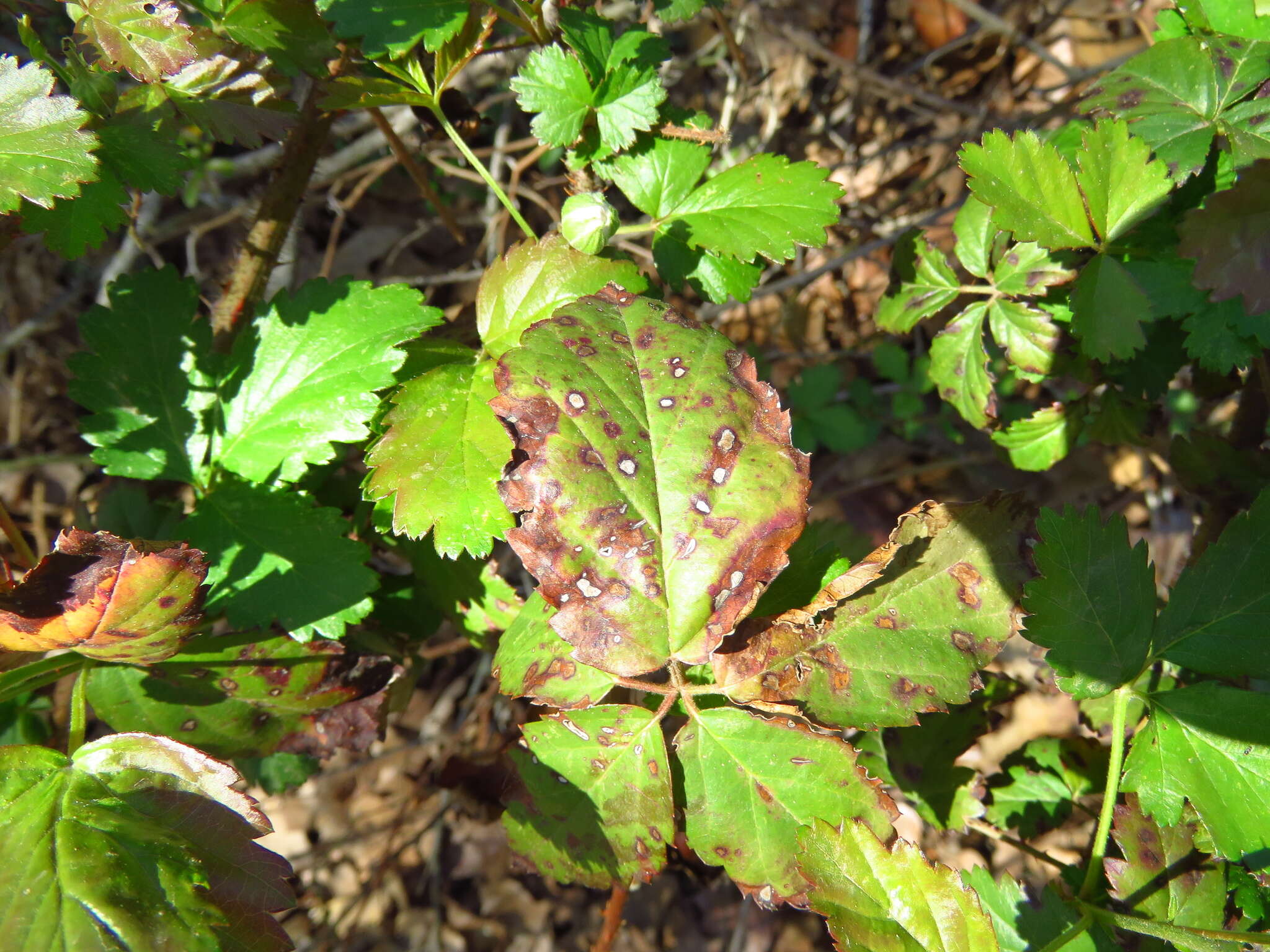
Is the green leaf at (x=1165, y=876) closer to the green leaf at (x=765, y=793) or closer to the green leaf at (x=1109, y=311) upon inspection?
the green leaf at (x=765, y=793)

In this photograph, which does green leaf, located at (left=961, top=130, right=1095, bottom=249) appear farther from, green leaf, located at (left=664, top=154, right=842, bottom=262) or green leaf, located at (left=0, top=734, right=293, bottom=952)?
green leaf, located at (left=0, top=734, right=293, bottom=952)

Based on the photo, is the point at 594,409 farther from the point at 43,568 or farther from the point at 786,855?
the point at 43,568

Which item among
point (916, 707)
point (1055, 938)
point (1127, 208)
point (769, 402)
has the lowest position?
point (1055, 938)

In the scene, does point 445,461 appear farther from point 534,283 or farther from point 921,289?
point 921,289

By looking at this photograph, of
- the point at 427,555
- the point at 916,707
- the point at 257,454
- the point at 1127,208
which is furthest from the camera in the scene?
the point at 427,555

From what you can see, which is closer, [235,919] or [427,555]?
[235,919]

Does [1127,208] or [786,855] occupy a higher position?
[1127,208]

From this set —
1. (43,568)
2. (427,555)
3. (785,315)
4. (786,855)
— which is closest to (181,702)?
(43,568)

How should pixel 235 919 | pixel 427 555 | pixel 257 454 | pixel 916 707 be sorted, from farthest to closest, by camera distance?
1. pixel 427 555
2. pixel 257 454
3. pixel 916 707
4. pixel 235 919
